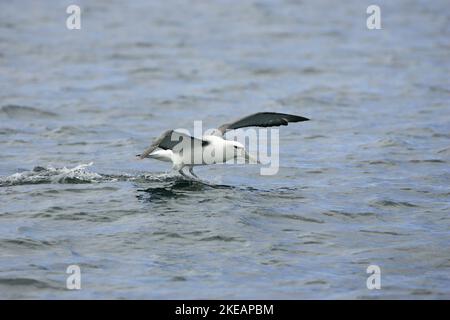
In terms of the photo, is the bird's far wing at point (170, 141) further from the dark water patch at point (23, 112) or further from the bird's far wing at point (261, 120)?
the dark water patch at point (23, 112)

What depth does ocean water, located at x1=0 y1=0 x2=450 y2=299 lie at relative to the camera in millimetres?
11992

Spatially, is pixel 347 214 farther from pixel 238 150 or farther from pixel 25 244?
pixel 25 244

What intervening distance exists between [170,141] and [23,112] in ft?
29.5

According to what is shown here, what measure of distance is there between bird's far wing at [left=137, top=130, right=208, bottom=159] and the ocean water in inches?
31.1

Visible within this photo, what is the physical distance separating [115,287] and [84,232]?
2.23m

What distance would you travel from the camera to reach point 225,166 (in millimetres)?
17781

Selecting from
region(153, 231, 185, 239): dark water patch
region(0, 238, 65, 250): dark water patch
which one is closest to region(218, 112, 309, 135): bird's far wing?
region(153, 231, 185, 239): dark water patch

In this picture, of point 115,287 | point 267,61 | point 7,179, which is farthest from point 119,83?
point 115,287

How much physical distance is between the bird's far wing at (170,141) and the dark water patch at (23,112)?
26.3 ft

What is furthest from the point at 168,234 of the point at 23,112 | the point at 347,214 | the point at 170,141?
the point at 23,112

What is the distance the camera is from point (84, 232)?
13.4 meters

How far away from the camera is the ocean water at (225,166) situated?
1199 centimetres

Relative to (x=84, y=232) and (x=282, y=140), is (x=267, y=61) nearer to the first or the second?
(x=282, y=140)

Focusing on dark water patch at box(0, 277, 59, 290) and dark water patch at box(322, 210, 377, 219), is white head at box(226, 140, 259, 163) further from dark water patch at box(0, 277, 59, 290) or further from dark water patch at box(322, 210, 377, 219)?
dark water patch at box(0, 277, 59, 290)
